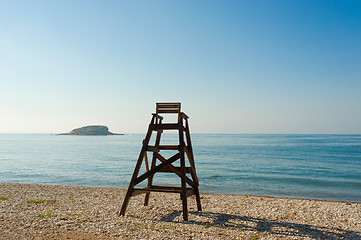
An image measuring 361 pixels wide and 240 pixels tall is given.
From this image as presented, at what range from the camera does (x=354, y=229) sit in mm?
8688

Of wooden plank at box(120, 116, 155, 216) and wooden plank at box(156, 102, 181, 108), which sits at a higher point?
wooden plank at box(156, 102, 181, 108)

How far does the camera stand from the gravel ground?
287 inches

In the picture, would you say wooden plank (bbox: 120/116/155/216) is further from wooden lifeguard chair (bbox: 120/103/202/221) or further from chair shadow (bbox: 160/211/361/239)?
chair shadow (bbox: 160/211/361/239)

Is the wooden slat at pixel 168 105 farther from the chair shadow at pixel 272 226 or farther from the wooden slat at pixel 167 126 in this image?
the chair shadow at pixel 272 226

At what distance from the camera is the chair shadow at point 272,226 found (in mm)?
7895

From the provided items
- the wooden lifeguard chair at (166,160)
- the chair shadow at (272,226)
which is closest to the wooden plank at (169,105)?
the wooden lifeguard chair at (166,160)

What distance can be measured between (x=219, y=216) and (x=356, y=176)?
23188 millimetres

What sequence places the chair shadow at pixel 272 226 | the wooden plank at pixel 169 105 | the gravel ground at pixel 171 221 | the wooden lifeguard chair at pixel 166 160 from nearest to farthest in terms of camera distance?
the gravel ground at pixel 171 221
the chair shadow at pixel 272 226
the wooden lifeguard chair at pixel 166 160
the wooden plank at pixel 169 105

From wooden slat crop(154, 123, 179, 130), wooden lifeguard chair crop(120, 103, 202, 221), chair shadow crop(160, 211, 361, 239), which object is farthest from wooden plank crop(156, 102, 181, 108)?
chair shadow crop(160, 211, 361, 239)

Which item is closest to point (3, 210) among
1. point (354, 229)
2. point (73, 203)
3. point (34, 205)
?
point (34, 205)

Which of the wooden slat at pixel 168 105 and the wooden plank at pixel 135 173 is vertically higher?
the wooden slat at pixel 168 105

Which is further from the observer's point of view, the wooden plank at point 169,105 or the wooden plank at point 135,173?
the wooden plank at point 169,105

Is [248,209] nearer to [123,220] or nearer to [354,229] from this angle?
[354,229]

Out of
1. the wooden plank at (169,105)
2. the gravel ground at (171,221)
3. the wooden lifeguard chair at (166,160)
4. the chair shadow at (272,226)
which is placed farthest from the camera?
the wooden plank at (169,105)
